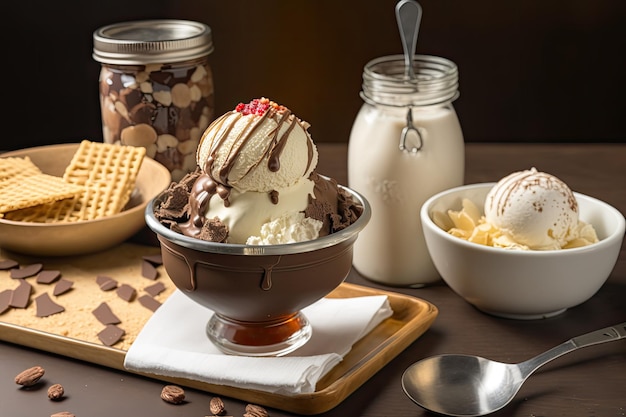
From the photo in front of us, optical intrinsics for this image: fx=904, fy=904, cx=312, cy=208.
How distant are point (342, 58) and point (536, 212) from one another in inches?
48.0

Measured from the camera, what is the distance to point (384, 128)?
1.30m

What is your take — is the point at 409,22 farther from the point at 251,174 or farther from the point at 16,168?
the point at 16,168

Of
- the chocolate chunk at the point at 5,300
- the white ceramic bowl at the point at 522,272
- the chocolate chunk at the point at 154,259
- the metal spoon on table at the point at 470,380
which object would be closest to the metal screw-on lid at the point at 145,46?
the chocolate chunk at the point at 154,259

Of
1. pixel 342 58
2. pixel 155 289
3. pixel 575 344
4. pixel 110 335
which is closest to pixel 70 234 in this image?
pixel 155 289

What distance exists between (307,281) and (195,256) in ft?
0.43

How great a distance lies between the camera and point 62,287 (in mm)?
1313

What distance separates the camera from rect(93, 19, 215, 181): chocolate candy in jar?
5.12ft

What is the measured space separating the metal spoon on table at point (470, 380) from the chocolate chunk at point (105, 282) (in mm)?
493

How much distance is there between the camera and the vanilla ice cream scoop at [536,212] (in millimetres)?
1189

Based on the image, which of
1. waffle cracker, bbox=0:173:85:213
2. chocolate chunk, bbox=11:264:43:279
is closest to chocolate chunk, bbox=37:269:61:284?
chocolate chunk, bbox=11:264:43:279

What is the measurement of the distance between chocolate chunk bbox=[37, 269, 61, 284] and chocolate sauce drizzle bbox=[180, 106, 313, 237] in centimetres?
35

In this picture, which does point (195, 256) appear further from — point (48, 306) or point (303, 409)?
point (48, 306)

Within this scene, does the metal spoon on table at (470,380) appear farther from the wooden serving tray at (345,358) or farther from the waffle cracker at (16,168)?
the waffle cracker at (16,168)

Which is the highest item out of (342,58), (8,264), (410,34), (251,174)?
(410,34)
